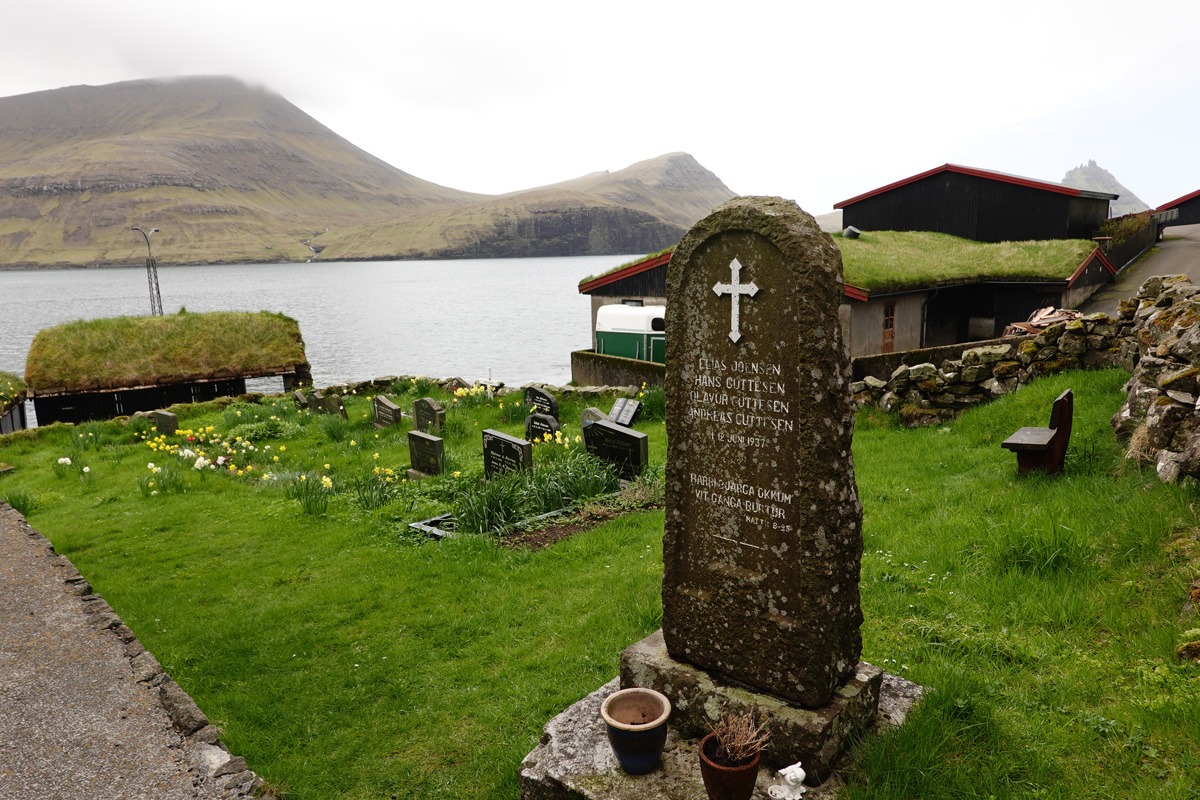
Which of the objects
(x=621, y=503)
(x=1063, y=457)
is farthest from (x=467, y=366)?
(x=1063, y=457)

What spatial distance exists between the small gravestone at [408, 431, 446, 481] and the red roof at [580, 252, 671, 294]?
43.5 ft

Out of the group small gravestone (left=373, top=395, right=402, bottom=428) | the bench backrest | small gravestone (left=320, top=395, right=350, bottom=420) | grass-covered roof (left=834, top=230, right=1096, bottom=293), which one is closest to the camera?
the bench backrest

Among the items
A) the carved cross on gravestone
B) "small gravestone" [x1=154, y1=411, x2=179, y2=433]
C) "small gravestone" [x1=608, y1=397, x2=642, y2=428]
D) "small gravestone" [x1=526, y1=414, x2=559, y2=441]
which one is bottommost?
"small gravestone" [x1=154, y1=411, x2=179, y2=433]

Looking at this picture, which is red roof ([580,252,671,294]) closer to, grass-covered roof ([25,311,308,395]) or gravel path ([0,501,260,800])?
grass-covered roof ([25,311,308,395])

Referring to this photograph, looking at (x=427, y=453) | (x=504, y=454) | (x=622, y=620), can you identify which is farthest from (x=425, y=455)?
(x=622, y=620)

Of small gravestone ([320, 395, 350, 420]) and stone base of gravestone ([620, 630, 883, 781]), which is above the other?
A: stone base of gravestone ([620, 630, 883, 781])

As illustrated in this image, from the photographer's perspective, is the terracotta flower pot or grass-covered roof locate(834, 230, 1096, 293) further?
grass-covered roof locate(834, 230, 1096, 293)

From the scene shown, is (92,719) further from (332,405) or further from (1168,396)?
(332,405)

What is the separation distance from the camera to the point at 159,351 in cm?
2305

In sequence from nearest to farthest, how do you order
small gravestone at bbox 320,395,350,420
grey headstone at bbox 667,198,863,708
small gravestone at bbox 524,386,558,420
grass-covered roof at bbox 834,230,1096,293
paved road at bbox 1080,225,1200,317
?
grey headstone at bbox 667,198,863,708, small gravestone at bbox 524,386,558,420, small gravestone at bbox 320,395,350,420, grass-covered roof at bbox 834,230,1096,293, paved road at bbox 1080,225,1200,317

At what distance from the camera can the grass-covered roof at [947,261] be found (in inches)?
771

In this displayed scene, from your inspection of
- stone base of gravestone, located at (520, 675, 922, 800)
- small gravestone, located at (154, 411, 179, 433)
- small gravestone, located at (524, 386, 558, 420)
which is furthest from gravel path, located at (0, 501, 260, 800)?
small gravestone, located at (154, 411, 179, 433)

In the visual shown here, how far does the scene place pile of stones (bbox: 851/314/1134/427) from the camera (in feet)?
35.7

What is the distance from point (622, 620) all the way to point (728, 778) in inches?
114
